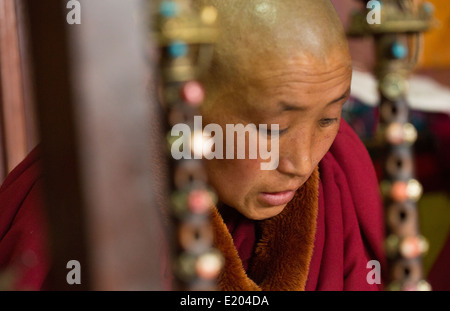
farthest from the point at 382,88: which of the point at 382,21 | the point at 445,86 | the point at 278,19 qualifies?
the point at 445,86

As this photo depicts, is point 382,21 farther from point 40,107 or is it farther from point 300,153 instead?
point 40,107

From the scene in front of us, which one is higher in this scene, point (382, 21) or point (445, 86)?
point (382, 21)

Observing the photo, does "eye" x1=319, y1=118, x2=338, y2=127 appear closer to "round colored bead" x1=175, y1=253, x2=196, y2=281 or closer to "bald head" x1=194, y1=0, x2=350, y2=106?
"bald head" x1=194, y1=0, x2=350, y2=106

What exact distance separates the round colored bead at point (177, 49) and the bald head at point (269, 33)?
7.1 inches

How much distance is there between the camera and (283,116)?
75 centimetres

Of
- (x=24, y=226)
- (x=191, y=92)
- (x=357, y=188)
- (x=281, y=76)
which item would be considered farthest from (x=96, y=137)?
(x=357, y=188)

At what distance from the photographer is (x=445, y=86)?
2.43 meters

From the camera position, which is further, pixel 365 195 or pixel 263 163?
pixel 365 195

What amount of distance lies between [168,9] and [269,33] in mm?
198

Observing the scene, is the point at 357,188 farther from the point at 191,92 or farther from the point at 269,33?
the point at 191,92

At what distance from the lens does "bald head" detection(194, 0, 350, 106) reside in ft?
2.36

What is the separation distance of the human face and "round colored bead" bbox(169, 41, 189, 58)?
19 cm

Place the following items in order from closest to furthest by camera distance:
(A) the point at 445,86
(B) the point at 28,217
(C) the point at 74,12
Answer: (C) the point at 74,12 < (B) the point at 28,217 < (A) the point at 445,86
